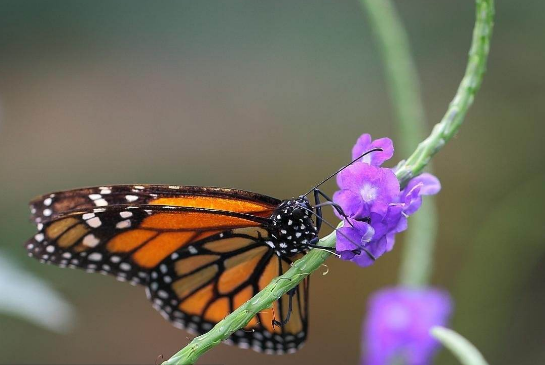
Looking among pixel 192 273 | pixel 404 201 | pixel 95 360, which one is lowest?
pixel 95 360

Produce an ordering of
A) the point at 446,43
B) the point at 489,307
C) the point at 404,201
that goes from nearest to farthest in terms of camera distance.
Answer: the point at 404,201 → the point at 489,307 → the point at 446,43

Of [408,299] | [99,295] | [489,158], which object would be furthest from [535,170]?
[99,295]

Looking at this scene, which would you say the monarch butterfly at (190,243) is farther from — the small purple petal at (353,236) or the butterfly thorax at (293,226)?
the small purple petal at (353,236)

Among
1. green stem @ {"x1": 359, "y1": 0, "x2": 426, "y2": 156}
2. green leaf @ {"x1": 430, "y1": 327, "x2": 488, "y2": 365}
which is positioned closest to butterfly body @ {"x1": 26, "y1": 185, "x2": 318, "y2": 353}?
green leaf @ {"x1": 430, "y1": 327, "x2": 488, "y2": 365}

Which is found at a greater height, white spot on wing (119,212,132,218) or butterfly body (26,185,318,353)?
→ white spot on wing (119,212,132,218)

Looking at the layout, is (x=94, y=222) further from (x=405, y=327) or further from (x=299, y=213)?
(x=405, y=327)

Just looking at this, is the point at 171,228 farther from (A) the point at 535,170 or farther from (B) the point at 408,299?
(A) the point at 535,170

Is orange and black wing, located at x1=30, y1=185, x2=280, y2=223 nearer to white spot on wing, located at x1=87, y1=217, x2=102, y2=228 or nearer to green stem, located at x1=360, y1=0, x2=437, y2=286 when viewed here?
white spot on wing, located at x1=87, y1=217, x2=102, y2=228
